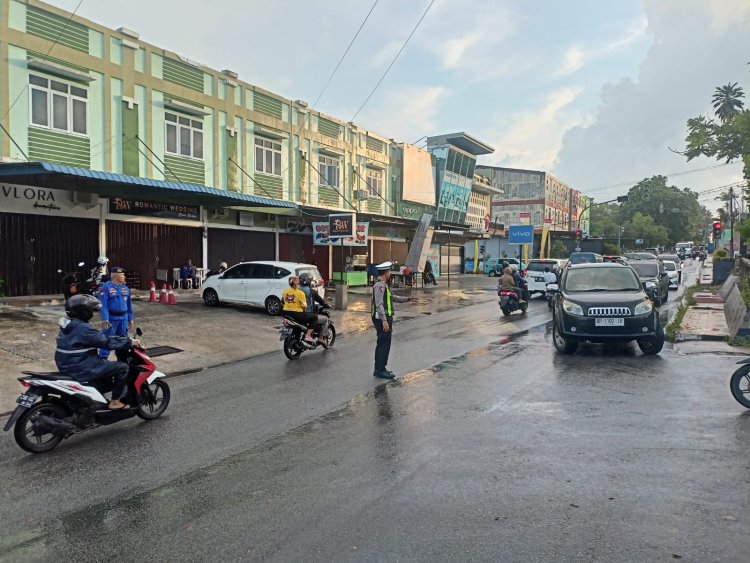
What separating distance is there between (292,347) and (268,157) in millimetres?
15641

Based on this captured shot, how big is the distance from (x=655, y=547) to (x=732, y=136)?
34.7m

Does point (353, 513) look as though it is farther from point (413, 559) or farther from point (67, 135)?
point (67, 135)

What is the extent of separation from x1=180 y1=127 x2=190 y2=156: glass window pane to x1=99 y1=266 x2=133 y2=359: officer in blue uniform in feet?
42.5

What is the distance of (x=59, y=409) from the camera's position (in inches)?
228

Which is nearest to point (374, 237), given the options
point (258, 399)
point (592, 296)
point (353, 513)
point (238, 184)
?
point (238, 184)

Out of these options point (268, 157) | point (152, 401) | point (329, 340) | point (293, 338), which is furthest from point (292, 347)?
point (268, 157)

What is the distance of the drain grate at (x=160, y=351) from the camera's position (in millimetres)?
11273

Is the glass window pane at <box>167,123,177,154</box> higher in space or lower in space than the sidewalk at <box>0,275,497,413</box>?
higher

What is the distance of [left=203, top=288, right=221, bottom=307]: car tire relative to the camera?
18.1 meters

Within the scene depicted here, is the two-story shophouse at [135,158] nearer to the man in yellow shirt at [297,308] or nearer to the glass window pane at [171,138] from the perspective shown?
the glass window pane at [171,138]

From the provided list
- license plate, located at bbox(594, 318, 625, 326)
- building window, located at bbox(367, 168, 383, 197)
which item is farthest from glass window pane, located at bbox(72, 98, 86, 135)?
building window, located at bbox(367, 168, 383, 197)

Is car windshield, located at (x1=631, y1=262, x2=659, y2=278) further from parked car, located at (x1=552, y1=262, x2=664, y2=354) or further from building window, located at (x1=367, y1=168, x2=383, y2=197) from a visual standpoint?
building window, located at (x1=367, y1=168, x2=383, y2=197)

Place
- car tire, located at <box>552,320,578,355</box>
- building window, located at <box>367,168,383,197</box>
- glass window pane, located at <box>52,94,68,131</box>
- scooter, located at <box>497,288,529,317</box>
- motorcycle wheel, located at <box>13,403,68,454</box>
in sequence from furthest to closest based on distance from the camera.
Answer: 1. building window, located at <box>367,168,383,197</box>
2. scooter, located at <box>497,288,529,317</box>
3. glass window pane, located at <box>52,94,68,131</box>
4. car tire, located at <box>552,320,578,355</box>
5. motorcycle wheel, located at <box>13,403,68,454</box>

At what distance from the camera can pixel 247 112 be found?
23.5 m
